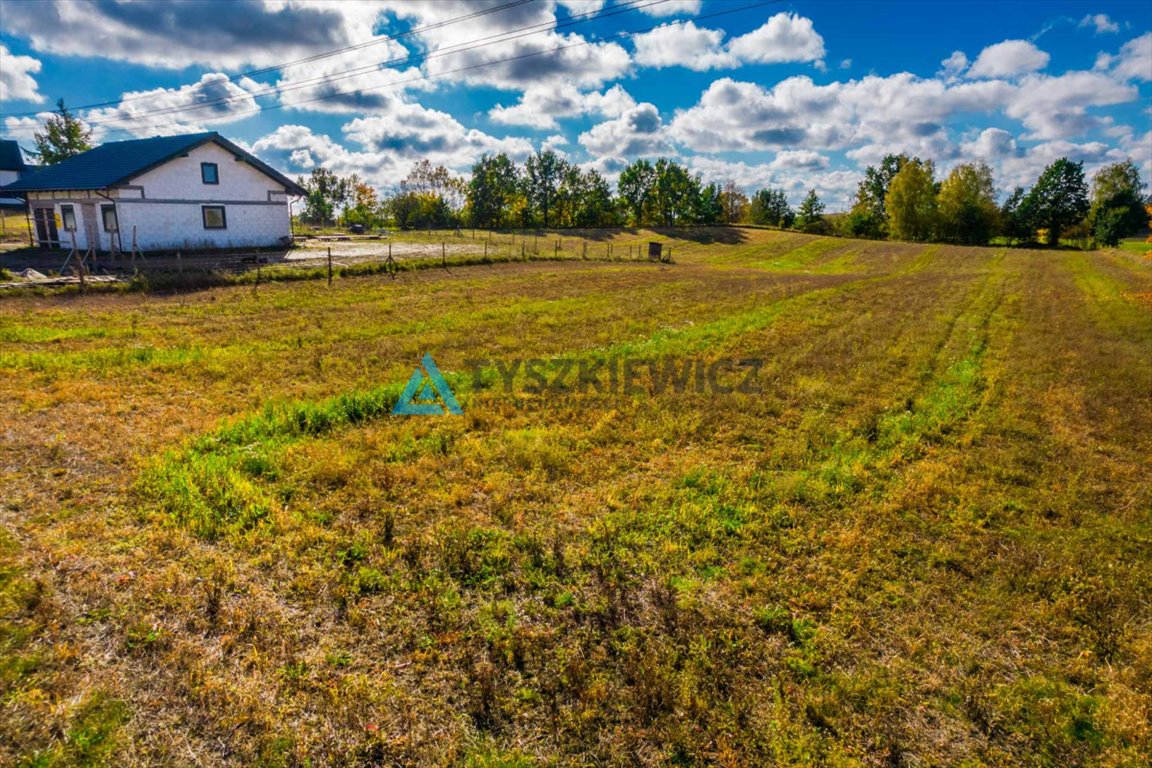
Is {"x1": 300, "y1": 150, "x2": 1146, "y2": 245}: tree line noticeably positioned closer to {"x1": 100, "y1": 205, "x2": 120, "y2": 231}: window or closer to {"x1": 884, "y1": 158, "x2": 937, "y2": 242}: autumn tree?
{"x1": 884, "y1": 158, "x2": 937, "y2": 242}: autumn tree

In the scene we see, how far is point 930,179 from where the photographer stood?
83812mm

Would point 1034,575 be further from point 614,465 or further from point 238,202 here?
point 238,202

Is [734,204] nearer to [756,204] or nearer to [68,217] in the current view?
[756,204]

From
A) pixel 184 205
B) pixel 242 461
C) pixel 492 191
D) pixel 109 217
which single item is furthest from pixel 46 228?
pixel 492 191

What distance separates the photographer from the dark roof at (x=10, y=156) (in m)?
58.4

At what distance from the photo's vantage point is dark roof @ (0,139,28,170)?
58438mm

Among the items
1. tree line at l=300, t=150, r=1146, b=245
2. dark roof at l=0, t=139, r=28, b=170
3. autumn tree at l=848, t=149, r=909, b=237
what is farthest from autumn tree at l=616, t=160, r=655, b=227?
dark roof at l=0, t=139, r=28, b=170

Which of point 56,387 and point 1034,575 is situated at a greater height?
point 56,387

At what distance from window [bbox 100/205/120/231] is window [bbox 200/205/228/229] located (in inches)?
162

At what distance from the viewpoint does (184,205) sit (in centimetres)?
3033

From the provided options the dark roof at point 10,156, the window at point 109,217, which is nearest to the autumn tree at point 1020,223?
the window at point 109,217

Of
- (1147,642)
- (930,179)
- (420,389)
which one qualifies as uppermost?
(930,179)

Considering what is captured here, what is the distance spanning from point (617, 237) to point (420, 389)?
6378cm

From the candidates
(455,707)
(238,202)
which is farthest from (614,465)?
(238,202)
